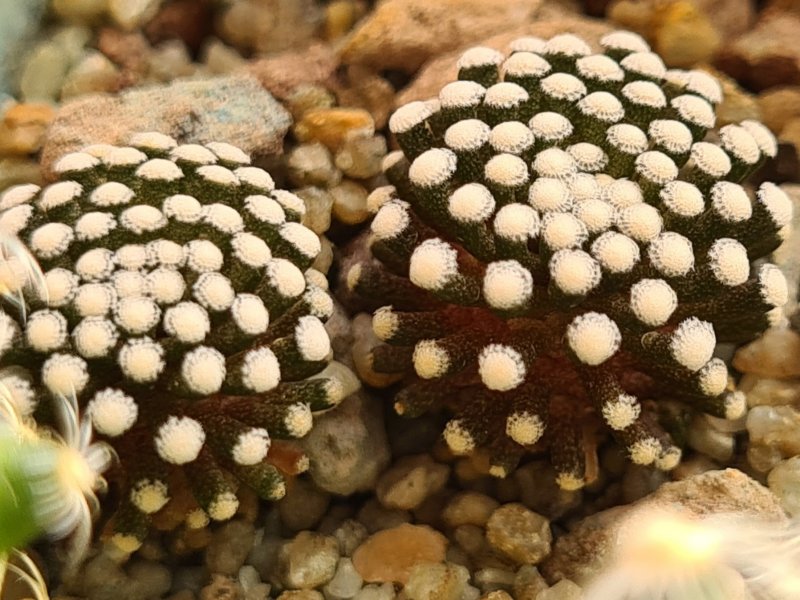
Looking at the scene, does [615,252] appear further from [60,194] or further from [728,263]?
[60,194]

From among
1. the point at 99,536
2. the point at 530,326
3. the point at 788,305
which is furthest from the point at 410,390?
the point at 788,305

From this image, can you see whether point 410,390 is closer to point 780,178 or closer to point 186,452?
point 186,452

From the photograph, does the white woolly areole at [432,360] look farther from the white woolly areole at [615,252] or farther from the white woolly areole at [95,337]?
the white woolly areole at [95,337]

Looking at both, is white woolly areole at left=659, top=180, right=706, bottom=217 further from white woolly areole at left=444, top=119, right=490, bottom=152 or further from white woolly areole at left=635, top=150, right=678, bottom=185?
white woolly areole at left=444, top=119, right=490, bottom=152

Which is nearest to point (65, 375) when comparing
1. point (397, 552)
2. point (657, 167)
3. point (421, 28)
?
point (397, 552)

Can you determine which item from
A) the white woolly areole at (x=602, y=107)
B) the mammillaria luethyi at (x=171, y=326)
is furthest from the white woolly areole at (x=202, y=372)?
the white woolly areole at (x=602, y=107)

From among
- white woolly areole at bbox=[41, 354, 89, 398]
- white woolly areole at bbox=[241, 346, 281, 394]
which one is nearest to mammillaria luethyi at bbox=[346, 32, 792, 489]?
white woolly areole at bbox=[241, 346, 281, 394]
